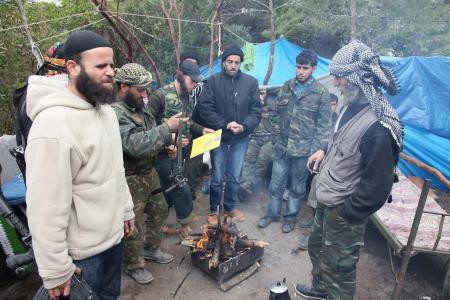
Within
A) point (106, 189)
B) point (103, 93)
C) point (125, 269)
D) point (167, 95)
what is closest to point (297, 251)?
point (125, 269)

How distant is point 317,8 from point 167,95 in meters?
9.61

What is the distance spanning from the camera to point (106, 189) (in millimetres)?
2002

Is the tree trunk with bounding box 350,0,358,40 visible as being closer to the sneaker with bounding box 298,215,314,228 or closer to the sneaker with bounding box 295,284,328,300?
the sneaker with bounding box 298,215,314,228

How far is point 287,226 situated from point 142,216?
2163 mm

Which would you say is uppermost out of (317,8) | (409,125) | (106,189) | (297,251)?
(317,8)

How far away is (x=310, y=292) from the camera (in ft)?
11.0

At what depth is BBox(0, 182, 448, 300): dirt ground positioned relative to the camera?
3.43 m

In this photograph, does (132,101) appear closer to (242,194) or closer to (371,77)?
(371,77)

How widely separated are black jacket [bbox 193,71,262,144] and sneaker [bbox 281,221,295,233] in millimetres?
1423

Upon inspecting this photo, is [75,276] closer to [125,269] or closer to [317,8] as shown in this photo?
[125,269]

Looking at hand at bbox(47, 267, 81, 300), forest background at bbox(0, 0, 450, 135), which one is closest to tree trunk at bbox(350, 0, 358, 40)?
forest background at bbox(0, 0, 450, 135)

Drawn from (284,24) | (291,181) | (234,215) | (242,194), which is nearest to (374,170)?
(291,181)

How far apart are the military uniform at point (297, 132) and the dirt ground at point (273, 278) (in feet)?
2.33

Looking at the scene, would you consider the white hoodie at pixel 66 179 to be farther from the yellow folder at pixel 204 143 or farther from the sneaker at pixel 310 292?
the sneaker at pixel 310 292
